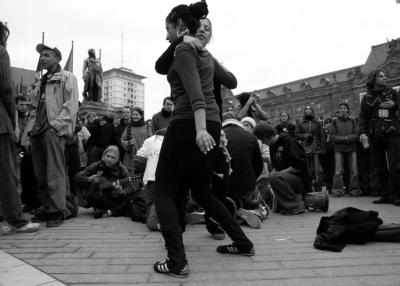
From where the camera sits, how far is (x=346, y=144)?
8.31 m

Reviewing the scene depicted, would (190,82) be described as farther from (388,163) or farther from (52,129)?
(388,163)

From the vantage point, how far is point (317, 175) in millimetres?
9297

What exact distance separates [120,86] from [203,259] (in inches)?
4165

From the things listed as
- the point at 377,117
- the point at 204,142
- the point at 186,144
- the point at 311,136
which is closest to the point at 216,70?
the point at 186,144

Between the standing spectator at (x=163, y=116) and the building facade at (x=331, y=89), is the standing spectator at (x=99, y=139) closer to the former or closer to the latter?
the standing spectator at (x=163, y=116)

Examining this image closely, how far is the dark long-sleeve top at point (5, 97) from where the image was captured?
3.88 meters

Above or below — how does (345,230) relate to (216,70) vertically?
below

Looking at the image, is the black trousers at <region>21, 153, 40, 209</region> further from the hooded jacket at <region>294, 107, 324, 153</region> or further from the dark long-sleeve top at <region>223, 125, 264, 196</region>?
the hooded jacket at <region>294, 107, 324, 153</region>

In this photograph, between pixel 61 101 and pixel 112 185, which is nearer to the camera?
pixel 61 101

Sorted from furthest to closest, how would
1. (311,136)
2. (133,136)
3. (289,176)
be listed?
(311,136) < (133,136) < (289,176)

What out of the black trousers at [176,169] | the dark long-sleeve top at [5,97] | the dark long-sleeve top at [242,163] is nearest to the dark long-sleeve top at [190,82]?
the black trousers at [176,169]

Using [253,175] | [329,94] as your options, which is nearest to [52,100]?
[253,175]

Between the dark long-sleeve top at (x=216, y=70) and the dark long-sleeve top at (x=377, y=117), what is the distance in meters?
4.25

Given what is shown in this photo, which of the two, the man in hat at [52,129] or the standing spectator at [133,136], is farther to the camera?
the standing spectator at [133,136]
